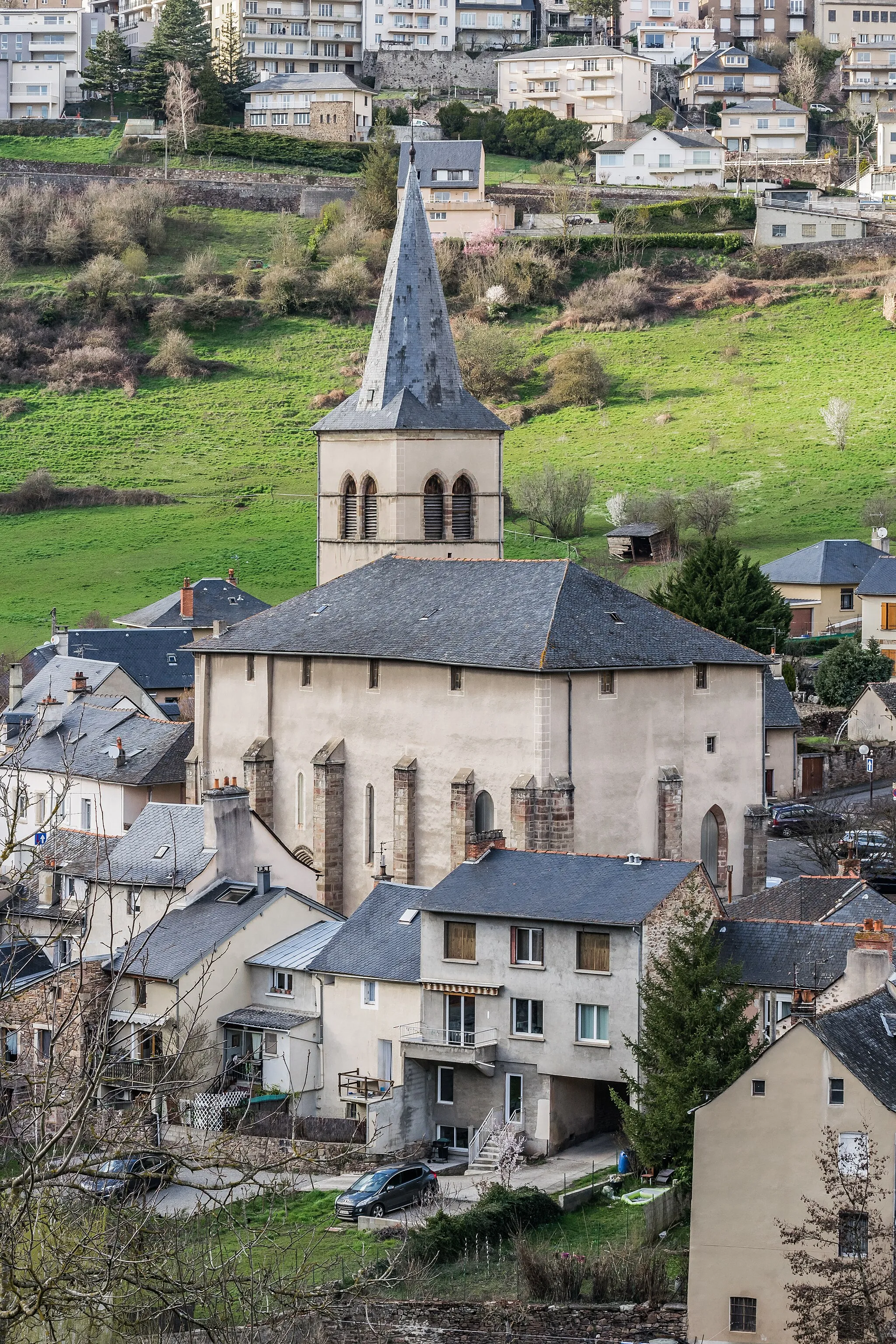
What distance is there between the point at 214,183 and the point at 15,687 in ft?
258

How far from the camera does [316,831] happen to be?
45344 mm

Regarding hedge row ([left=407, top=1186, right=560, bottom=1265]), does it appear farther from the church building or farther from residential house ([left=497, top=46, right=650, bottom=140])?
residential house ([left=497, top=46, right=650, bottom=140])

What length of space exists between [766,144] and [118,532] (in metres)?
75.7

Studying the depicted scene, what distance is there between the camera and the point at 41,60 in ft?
497

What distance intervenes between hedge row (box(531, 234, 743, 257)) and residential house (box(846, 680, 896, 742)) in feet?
195

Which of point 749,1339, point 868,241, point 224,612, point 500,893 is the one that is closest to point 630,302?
point 868,241

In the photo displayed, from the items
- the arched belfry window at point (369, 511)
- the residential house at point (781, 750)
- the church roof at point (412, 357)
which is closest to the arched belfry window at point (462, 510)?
the church roof at point (412, 357)

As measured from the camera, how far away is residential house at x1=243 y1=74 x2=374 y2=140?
144625mm

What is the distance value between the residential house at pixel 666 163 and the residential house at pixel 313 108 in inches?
672

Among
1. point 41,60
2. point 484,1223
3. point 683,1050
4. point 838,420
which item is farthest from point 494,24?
point 484,1223

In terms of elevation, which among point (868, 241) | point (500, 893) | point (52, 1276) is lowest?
point (500, 893)

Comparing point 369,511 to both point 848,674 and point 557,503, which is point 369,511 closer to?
point 848,674

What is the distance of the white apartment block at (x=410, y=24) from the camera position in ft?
525

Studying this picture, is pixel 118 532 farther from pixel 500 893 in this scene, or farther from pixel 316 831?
pixel 500 893
